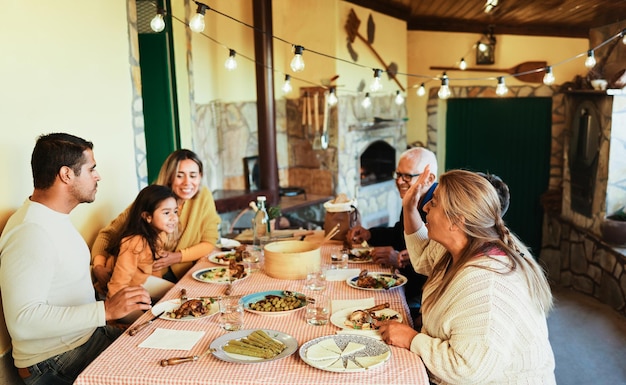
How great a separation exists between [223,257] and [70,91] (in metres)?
1.15

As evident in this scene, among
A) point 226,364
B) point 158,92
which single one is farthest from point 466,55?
point 226,364

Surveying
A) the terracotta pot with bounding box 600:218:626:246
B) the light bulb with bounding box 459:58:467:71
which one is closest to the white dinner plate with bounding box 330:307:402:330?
the terracotta pot with bounding box 600:218:626:246

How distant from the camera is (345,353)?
183 cm

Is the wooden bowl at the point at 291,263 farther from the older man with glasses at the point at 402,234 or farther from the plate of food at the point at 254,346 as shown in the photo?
the plate of food at the point at 254,346

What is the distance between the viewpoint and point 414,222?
2.58m

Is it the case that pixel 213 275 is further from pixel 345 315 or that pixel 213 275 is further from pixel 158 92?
pixel 158 92

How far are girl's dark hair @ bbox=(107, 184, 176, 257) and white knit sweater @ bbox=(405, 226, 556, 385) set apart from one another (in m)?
1.52

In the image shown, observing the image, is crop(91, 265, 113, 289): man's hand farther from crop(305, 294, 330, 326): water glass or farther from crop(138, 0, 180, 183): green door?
crop(138, 0, 180, 183): green door

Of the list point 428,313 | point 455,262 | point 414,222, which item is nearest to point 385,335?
point 428,313

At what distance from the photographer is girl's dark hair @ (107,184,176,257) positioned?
2828 mm

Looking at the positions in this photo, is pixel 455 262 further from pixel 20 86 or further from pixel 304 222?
pixel 304 222

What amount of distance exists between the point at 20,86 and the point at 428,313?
1948mm

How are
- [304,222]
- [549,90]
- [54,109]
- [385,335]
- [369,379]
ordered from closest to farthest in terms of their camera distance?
[369,379] → [385,335] → [54,109] → [304,222] → [549,90]

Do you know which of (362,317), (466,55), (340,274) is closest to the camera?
(362,317)
